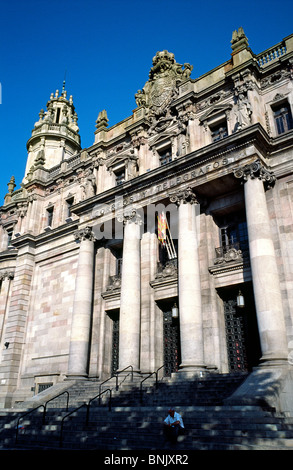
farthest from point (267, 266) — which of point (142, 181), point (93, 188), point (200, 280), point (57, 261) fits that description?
point (57, 261)

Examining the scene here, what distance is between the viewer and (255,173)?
57.6 feet

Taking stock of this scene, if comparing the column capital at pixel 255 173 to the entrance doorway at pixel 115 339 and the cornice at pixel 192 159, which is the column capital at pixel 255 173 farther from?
the entrance doorway at pixel 115 339

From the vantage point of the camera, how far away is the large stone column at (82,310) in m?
21.1

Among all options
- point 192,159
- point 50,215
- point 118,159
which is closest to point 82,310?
point 118,159

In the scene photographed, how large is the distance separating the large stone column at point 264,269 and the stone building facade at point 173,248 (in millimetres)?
54

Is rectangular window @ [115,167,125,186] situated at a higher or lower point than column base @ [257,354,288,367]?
higher

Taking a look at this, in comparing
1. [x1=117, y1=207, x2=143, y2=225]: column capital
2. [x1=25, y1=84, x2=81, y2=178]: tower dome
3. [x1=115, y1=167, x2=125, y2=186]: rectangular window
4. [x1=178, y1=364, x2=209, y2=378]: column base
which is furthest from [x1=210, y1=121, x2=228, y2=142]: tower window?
[x1=25, y1=84, x2=81, y2=178]: tower dome

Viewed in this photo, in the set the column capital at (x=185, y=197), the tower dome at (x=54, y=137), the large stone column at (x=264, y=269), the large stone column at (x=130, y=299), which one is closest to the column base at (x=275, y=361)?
the large stone column at (x=264, y=269)

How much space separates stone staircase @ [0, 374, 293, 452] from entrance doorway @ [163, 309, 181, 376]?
2.47 meters

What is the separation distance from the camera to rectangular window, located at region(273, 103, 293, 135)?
771 inches

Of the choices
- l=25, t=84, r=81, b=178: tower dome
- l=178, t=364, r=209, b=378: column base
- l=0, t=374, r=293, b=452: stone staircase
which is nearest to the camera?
l=0, t=374, r=293, b=452: stone staircase

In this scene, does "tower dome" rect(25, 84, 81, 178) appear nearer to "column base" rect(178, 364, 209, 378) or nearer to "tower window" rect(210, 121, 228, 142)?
"tower window" rect(210, 121, 228, 142)

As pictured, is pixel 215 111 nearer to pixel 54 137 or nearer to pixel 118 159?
pixel 118 159

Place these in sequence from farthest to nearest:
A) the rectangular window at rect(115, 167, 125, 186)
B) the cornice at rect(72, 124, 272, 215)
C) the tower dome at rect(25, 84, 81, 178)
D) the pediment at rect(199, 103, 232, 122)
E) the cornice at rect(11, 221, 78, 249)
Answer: the tower dome at rect(25, 84, 81, 178) < the cornice at rect(11, 221, 78, 249) < the rectangular window at rect(115, 167, 125, 186) < the pediment at rect(199, 103, 232, 122) < the cornice at rect(72, 124, 272, 215)
